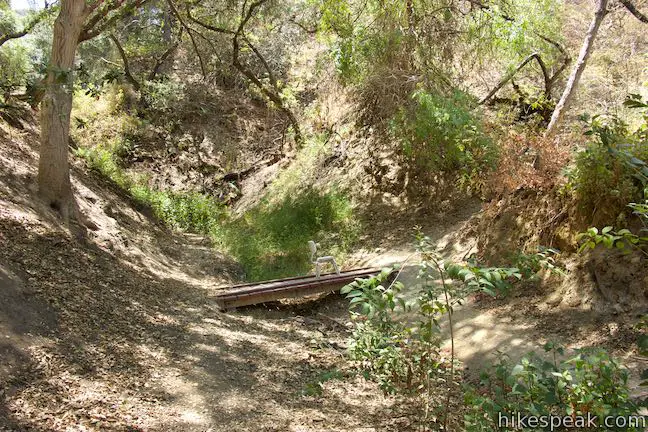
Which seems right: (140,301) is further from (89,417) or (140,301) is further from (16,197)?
(89,417)

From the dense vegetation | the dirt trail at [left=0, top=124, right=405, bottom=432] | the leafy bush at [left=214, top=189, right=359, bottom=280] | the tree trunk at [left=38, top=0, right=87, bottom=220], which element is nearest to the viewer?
the dirt trail at [left=0, top=124, right=405, bottom=432]

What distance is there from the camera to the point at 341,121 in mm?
12758

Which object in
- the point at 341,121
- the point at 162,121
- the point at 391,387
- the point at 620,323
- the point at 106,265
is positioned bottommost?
the point at 620,323

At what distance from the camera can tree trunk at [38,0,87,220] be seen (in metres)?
6.80

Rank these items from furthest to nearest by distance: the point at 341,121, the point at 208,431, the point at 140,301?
1. the point at 341,121
2. the point at 140,301
3. the point at 208,431

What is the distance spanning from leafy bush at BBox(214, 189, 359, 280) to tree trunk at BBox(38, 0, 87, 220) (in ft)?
12.3

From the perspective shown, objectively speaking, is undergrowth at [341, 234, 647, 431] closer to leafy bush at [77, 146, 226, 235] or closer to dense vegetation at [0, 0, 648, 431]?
dense vegetation at [0, 0, 648, 431]

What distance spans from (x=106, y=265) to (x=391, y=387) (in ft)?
14.2

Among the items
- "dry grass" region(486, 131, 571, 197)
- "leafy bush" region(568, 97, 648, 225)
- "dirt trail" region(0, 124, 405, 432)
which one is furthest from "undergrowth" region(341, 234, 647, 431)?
"dry grass" region(486, 131, 571, 197)

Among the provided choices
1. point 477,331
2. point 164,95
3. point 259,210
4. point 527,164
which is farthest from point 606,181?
point 164,95

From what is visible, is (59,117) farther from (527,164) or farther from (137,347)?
(527,164)

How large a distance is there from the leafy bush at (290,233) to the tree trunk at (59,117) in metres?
3.75

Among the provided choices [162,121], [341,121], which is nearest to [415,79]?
[341,121]

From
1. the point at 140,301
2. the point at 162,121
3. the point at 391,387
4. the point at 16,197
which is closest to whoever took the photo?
the point at 391,387
